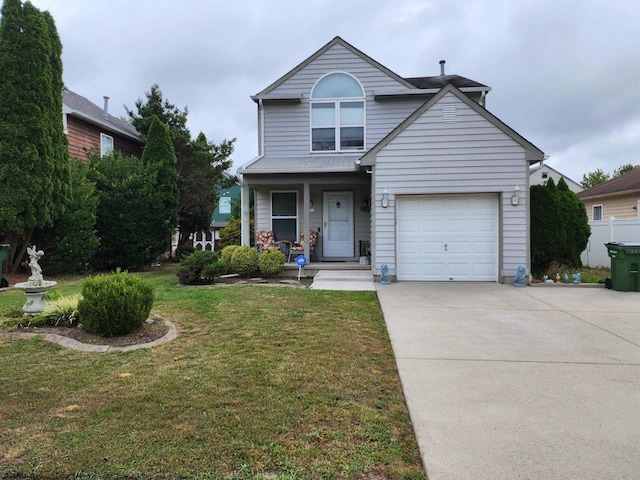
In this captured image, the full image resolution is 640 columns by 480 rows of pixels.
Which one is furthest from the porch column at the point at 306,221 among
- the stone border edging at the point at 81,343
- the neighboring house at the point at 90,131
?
the neighboring house at the point at 90,131

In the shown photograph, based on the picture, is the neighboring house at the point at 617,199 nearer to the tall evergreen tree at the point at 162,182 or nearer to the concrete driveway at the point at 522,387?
the concrete driveway at the point at 522,387

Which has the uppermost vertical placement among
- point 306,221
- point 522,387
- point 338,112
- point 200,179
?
point 338,112

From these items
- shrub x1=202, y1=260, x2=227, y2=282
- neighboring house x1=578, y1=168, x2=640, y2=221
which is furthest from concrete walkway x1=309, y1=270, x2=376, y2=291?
neighboring house x1=578, y1=168, x2=640, y2=221

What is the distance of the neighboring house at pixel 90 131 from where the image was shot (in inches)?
588

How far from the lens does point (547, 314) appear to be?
Result: 6359mm

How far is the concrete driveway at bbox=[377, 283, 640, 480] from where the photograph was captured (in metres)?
2.43

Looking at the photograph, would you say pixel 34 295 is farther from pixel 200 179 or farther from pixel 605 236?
pixel 605 236

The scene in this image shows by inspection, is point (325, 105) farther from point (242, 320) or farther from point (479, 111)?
point (242, 320)

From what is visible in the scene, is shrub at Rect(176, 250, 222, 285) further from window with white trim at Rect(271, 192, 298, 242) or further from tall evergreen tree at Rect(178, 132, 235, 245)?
tall evergreen tree at Rect(178, 132, 235, 245)

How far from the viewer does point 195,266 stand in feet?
31.5

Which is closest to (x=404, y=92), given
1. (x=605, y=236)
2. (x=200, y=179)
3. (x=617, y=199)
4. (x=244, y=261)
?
(x=244, y=261)

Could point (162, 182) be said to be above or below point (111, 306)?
above

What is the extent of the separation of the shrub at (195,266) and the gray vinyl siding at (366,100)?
503 centimetres

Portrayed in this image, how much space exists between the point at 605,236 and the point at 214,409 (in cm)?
1429
